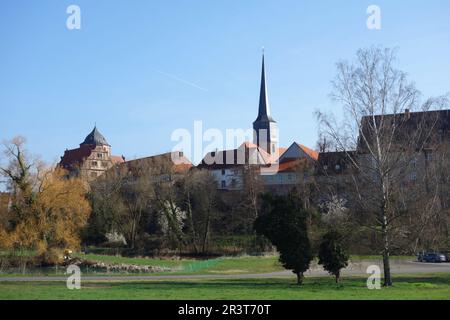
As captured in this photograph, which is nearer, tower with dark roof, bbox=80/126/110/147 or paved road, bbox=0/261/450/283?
paved road, bbox=0/261/450/283

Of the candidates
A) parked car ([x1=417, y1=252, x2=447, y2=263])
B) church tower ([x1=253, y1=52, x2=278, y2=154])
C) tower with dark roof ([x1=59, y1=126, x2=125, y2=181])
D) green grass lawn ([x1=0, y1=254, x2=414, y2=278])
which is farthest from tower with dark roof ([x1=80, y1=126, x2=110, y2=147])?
parked car ([x1=417, y1=252, x2=447, y2=263])

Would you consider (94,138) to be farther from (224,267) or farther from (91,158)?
(224,267)

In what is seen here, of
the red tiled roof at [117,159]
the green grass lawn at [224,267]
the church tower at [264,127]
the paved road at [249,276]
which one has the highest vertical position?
the church tower at [264,127]

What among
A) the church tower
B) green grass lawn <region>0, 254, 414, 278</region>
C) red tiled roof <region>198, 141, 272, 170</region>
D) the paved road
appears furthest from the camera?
the church tower

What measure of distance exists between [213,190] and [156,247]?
9529 millimetres

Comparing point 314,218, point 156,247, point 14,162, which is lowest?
point 156,247

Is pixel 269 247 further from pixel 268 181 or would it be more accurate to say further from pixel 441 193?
pixel 268 181

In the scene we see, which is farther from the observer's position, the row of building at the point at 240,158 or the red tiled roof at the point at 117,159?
the red tiled roof at the point at 117,159

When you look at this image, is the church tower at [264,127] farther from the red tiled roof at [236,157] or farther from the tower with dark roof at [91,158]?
the tower with dark roof at [91,158]

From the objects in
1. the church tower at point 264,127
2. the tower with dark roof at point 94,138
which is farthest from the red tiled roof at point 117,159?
the church tower at point 264,127

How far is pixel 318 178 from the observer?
5659 cm

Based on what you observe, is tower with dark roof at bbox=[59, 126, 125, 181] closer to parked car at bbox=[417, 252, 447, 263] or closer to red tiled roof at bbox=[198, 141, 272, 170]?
red tiled roof at bbox=[198, 141, 272, 170]

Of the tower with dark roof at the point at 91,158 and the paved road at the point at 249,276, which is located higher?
the tower with dark roof at the point at 91,158
